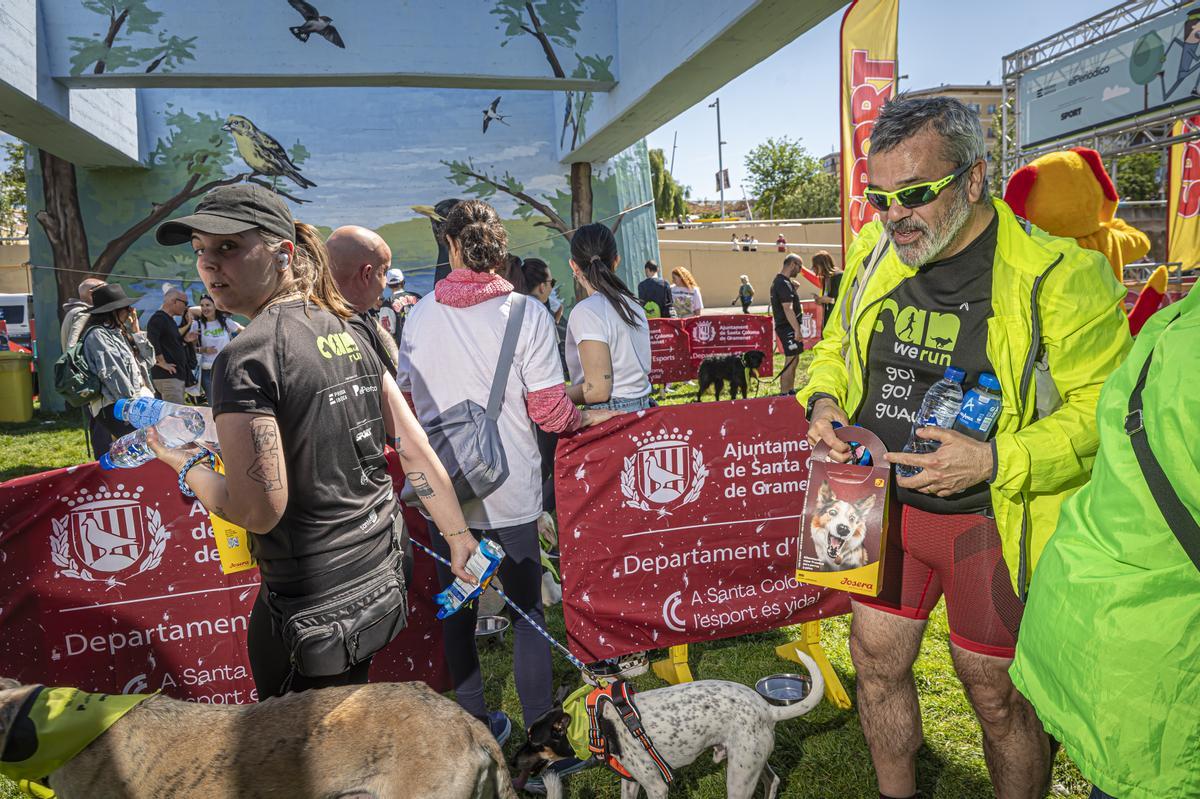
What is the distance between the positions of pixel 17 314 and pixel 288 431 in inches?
862

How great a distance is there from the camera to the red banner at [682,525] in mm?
3541

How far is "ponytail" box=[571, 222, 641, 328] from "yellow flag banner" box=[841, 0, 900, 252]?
2.04 meters

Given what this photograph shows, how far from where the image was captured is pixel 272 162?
15.2m

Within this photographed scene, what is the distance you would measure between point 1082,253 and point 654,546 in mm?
2256

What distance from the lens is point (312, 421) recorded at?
186 cm

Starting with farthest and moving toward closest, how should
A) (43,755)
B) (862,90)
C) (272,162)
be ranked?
(272,162) → (862,90) → (43,755)

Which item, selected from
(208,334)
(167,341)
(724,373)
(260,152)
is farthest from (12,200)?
(724,373)

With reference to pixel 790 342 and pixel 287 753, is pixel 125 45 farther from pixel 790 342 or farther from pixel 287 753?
pixel 287 753

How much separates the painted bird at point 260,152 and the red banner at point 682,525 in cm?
1455

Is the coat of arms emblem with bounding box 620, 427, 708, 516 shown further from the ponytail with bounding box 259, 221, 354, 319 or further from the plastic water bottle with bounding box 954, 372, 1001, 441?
the ponytail with bounding box 259, 221, 354, 319

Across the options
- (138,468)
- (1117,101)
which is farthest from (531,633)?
(1117,101)

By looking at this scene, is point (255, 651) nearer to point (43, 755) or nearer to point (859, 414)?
point (43, 755)

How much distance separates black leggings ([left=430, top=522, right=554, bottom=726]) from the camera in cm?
295

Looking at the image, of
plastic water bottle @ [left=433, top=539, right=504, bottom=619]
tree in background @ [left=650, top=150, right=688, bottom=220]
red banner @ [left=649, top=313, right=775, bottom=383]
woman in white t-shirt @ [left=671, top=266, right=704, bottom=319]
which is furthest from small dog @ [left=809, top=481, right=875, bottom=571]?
tree in background @ [left=650, top=150, right=688, bottom=220]
